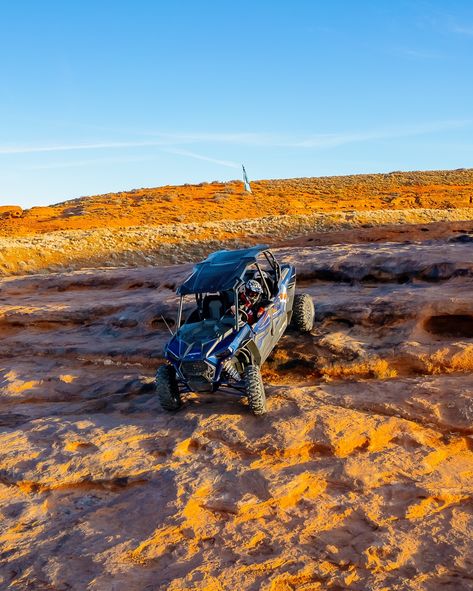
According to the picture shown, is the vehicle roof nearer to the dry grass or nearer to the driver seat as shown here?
the driver seat

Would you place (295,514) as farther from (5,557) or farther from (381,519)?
(5,557)

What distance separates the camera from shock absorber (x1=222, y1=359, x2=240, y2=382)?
7512 mm

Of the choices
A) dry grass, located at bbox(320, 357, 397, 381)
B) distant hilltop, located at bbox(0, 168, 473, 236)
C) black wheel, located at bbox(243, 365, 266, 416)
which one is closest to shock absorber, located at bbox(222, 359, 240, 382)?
black wheel, located at bbox(243, 365, 266, 416)

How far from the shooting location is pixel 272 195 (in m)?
44.6

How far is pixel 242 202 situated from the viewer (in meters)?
40.3

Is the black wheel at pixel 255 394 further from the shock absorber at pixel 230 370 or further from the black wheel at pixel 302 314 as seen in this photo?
the black wheel at pixel 302 314

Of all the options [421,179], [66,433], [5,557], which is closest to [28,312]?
[66,433]

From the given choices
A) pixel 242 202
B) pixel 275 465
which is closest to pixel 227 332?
pixel 275 465

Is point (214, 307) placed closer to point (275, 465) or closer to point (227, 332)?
point (227, 332)

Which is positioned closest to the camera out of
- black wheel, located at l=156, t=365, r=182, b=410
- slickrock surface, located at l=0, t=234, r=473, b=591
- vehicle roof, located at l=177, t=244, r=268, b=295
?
slickrock surface, located at l=0, t=234, r=473, b=591

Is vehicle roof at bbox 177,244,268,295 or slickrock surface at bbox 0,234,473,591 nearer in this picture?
slickrock surface at bbox 0,234,473,591

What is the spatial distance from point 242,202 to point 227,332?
33178 millimetres

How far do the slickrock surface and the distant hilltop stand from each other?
23.0m

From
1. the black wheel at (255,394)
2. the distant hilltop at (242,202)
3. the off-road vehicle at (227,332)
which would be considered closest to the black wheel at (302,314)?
the off-road vehicle at (227,332)
